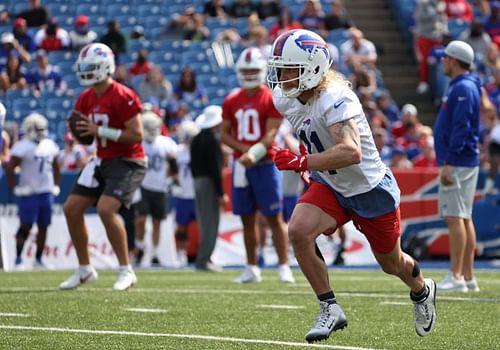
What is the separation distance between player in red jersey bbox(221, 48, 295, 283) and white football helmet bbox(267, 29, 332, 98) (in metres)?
4.27

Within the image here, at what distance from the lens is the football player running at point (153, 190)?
1491 cm

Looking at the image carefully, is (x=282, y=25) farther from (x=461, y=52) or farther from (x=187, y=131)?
(x=461, y=52)

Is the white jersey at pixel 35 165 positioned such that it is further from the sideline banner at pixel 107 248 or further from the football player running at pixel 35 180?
the sideline banner at pixel 107 248

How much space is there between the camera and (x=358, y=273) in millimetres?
12211

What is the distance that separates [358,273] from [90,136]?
12.6ft

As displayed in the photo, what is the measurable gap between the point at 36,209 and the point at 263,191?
4345mm

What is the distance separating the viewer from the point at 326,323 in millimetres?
6098

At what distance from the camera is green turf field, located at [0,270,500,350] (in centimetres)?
630

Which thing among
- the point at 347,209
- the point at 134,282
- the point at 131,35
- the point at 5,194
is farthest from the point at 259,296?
the point at 131,35

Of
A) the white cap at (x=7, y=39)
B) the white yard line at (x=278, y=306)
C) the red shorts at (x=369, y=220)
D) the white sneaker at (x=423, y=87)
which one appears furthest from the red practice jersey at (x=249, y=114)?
the white sneaker at (x=423, y=87)

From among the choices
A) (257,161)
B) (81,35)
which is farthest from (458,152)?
(81,35)

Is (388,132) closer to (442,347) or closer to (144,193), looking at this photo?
(144,193)

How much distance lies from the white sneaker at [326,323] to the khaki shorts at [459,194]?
134 inches

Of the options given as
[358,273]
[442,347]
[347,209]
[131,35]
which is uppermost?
[131,35]
